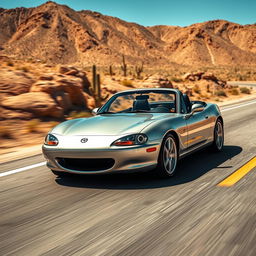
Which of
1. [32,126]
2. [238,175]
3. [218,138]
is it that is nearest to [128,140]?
[238,175]

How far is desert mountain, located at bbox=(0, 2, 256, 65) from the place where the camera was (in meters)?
91.1

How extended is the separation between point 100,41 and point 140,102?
97.8 meters

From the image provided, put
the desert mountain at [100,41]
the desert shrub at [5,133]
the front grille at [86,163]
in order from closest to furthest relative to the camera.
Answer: the front grille at [86,163] < the desert shrub at [5,133] < the desert mountain at [100,41]

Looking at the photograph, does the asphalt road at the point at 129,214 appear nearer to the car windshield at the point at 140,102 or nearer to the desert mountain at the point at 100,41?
the car windshield at the point at 140,102

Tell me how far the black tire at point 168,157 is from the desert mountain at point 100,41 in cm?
7399

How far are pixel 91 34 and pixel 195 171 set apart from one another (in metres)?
96.4

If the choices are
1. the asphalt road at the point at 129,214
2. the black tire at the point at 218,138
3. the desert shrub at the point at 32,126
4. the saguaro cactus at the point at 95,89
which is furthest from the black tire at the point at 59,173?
the saguaro cactus at the point at 95,89

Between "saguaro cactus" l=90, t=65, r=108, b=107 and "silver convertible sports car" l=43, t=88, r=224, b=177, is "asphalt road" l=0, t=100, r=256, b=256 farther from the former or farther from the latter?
"saguaro cactus" l=90, t=65, r=108, b=107

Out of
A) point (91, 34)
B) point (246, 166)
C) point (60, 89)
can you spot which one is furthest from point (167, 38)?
point (246, 166)

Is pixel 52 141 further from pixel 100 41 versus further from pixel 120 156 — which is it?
pixel 100 41

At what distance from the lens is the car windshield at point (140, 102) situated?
682 centimetres

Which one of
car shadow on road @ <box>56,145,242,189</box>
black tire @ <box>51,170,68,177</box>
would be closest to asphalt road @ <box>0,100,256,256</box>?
car shadow on road @ <box>56,145,242,189</box>

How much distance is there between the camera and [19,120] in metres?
12.7

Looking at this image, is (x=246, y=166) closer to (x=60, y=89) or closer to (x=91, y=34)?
(x=60, y=89)
